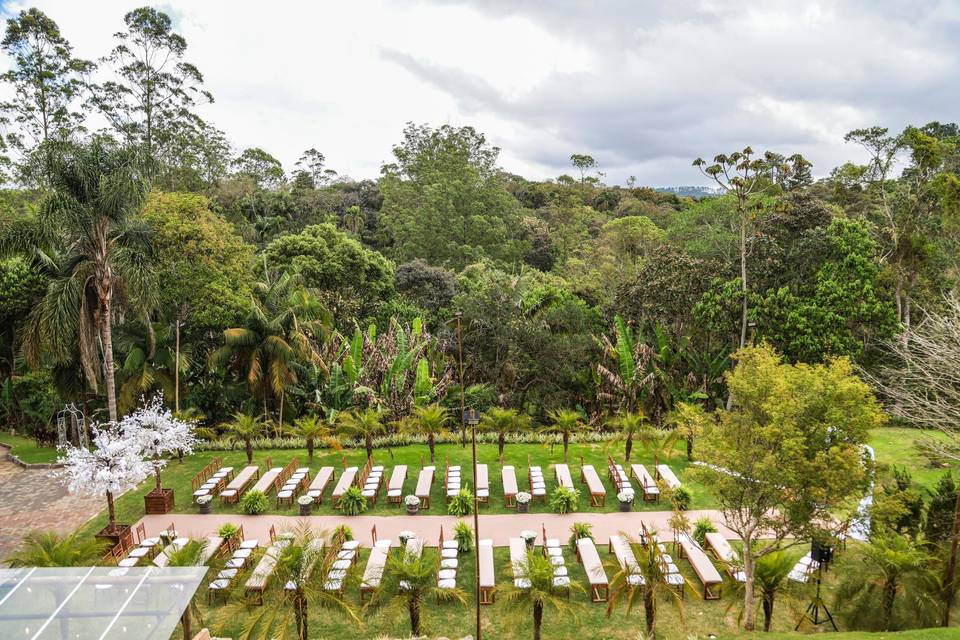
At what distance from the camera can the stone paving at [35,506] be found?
1466cm

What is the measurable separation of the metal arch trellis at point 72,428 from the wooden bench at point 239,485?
17.4 feet

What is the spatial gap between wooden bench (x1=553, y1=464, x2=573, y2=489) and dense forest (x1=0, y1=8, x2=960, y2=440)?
19.1 ft

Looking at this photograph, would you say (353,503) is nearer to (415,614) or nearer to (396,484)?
(396,484)

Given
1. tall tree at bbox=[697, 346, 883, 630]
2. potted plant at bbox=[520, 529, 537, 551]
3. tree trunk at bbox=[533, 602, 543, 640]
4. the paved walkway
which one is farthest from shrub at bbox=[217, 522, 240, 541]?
tall tree at bbox=[697, 346, 883, 630]

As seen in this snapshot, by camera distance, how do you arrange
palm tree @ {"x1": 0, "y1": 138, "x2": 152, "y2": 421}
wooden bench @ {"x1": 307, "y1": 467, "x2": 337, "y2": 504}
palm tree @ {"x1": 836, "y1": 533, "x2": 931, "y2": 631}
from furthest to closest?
wooden bench @ {"x1": 307, "y1": 467, "x2": 337, "y2": 504}
palm tree @ {"x1": 0, "y1": 138, "x2": 152, "y2": 421}
palm tree @ {"x1": 836, "y1": 533, "x2": 931, "y2": 631}

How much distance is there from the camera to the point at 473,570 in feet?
41.6

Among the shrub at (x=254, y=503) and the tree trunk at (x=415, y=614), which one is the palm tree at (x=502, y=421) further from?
the tree trunk at (x=415, y=614)

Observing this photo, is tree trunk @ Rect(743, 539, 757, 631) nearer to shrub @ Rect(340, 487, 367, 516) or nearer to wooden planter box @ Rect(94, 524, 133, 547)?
shrub @ Rect(340, 487, 367, 516)

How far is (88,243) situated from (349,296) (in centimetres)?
1447

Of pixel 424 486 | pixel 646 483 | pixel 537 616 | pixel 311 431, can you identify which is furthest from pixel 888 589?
pixel 311 431

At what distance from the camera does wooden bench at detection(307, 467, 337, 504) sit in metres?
16.0

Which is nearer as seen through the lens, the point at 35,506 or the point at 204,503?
the point at 204,503

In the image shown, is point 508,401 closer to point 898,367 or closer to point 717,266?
point 717,266

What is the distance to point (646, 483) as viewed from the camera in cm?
1620
